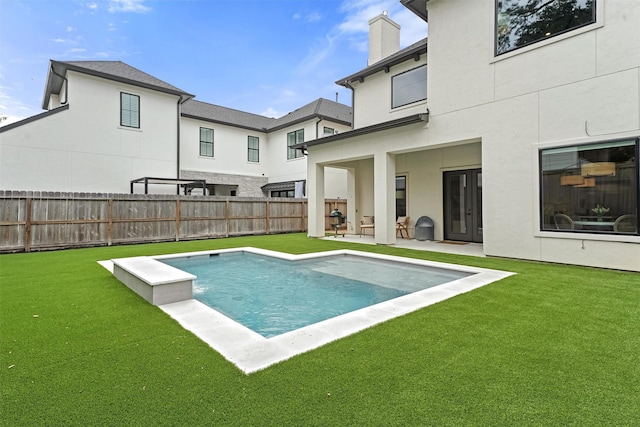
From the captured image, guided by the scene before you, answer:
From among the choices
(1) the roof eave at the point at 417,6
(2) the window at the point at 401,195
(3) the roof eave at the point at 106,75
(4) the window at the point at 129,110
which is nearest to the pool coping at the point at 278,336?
(2) the window at the point at 401,195

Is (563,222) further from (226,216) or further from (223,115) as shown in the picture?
(223,115)

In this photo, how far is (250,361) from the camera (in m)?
2.85

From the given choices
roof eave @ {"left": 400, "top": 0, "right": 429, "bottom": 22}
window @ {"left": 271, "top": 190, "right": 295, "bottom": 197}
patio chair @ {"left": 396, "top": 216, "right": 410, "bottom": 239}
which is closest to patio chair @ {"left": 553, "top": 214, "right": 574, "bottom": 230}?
patio chair @ {"left": 396, "top": 216, "right": 410, "bottom": 239}

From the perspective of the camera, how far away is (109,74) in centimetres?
1572

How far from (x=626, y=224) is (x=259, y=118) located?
74.5ft

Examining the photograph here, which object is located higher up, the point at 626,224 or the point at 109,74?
the point at 109,74

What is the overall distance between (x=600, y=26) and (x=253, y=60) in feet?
66.7

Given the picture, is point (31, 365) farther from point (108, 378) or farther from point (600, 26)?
point (600, 26)

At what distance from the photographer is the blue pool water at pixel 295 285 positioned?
4.77 metres

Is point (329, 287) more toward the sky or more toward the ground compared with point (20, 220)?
more toward the ground

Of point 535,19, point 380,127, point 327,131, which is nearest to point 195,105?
point 327,131

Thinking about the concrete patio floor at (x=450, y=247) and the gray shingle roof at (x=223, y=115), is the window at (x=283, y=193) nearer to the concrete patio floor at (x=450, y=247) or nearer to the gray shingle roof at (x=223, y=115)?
the gray shingle roof at (x=223, y=115)

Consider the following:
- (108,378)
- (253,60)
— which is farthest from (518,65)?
(253,60)

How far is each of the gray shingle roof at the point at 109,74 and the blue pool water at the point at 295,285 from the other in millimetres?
11918
